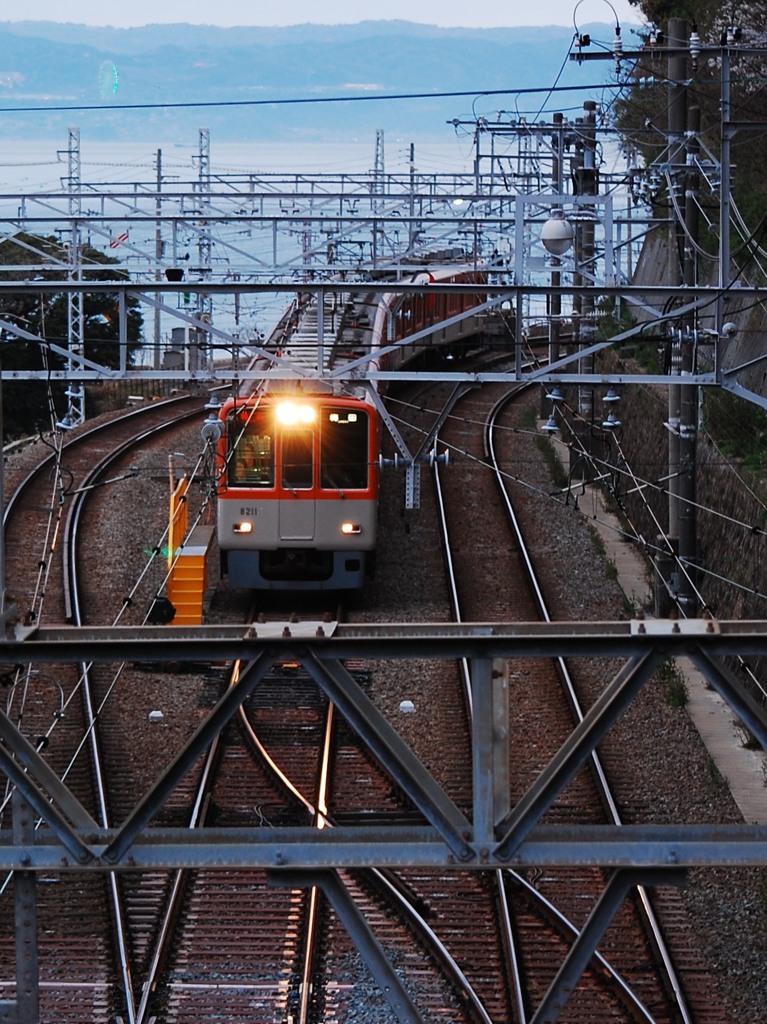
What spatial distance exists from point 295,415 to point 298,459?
1.30ft

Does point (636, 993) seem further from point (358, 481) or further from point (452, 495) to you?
point (452, 495)

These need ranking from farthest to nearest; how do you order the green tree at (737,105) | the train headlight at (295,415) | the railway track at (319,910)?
the green tree at (737,105)
the train headlight at (295,415)
the railway track at (319,910)

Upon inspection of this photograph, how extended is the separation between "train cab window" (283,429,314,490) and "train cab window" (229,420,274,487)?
5.2 inches

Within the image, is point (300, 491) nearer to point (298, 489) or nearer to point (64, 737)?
point (298, 489)

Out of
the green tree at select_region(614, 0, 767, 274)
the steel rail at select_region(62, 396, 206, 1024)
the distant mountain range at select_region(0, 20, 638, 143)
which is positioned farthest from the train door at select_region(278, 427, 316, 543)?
the distant mountain range at select_region(0, 20, 638, 143)

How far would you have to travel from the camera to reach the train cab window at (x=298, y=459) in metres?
13.6

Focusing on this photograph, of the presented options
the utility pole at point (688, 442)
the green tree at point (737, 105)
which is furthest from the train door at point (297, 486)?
the green tree at point (737, 105)

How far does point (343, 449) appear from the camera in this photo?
1367cm

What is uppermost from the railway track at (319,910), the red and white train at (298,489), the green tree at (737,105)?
the green tree at (737,105)

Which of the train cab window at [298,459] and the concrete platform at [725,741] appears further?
the train cab window at [298,459]

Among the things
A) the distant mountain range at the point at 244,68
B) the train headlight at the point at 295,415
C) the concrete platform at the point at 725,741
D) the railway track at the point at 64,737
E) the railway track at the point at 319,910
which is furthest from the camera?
the distant mountain range at the point at 244,68

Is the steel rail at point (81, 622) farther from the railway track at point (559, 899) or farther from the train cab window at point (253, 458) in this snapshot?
the railway track at point (559, 899)

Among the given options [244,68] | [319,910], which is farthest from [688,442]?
[244,68]

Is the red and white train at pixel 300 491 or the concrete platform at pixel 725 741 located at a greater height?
the red and white train at pixel 300 491
